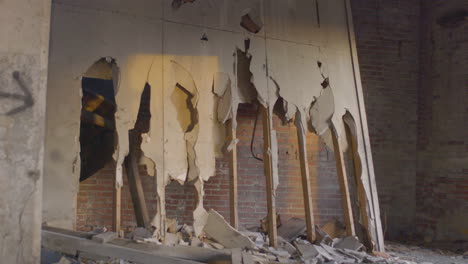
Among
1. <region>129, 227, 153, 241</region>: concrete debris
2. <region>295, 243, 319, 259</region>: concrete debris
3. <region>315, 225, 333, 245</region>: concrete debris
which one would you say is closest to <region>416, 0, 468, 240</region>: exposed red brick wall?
<region>315, 225, 333, 245</region>: concrete debris

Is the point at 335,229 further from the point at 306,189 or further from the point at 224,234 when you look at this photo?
the point at 224,234

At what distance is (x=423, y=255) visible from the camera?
5.16 metres

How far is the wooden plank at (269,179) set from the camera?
4.41 metres

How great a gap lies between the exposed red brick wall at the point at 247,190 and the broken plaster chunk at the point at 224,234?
1415 millimetres

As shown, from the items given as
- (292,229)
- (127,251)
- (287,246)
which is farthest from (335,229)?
(127,251)

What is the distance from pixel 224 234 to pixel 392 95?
353cm

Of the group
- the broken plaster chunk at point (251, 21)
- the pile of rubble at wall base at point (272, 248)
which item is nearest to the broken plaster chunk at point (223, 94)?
the broken plaster chunk at point (251, 21)

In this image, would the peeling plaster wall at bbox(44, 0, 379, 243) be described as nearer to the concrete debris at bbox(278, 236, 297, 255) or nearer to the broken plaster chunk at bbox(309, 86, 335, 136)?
the broken plaster chunk at bbox(309, 86, 335, 136)

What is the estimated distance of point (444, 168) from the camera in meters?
6.12

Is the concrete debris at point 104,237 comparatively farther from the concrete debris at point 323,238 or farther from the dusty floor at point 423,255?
the dusty floor at point 423,255

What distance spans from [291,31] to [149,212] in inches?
108

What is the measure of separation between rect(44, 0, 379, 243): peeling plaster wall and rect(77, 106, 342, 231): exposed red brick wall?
1.12m

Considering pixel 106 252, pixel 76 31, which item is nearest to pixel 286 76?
pixel 76 31

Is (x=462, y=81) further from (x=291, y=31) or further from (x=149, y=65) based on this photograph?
(x=149, y=65)
